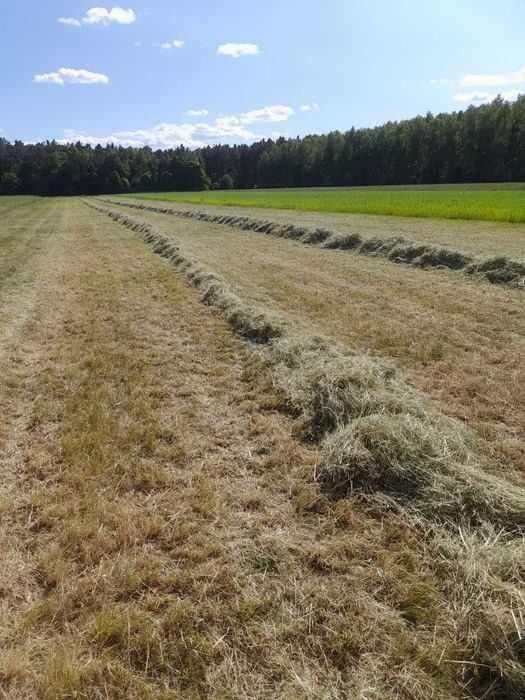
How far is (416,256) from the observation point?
1255 cm

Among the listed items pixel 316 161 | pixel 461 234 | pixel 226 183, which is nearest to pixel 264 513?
pixel 461 234

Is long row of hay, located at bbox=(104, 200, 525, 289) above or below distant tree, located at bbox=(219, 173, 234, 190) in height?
below

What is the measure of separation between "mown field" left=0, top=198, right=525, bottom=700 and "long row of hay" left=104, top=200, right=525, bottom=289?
11.3 ft

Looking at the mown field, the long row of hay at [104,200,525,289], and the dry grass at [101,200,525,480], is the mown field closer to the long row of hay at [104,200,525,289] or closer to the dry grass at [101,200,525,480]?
the dry grass at [101,200,525,480]

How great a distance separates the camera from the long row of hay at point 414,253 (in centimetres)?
1008

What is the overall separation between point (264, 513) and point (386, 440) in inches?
46.9

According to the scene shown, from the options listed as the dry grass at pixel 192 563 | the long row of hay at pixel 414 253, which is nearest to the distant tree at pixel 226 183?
the long row of hay at pixel 414 253

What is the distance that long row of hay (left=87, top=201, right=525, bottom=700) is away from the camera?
7.20 feet

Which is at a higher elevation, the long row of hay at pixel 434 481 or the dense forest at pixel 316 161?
the dense forest at pixel 316 161

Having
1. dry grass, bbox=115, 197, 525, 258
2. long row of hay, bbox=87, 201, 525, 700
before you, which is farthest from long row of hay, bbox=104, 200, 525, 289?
long row of hay, bbox=87, 201, 525, 700

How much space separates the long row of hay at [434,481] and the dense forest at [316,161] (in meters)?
77.2

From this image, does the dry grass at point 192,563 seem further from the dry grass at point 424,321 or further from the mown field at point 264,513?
the dry grass at point 424,321

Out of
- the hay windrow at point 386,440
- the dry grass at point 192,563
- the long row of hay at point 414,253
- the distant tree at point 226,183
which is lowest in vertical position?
the dry grass at point 192,563

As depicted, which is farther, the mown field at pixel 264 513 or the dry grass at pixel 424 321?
the dry grass at pixel 424 321
